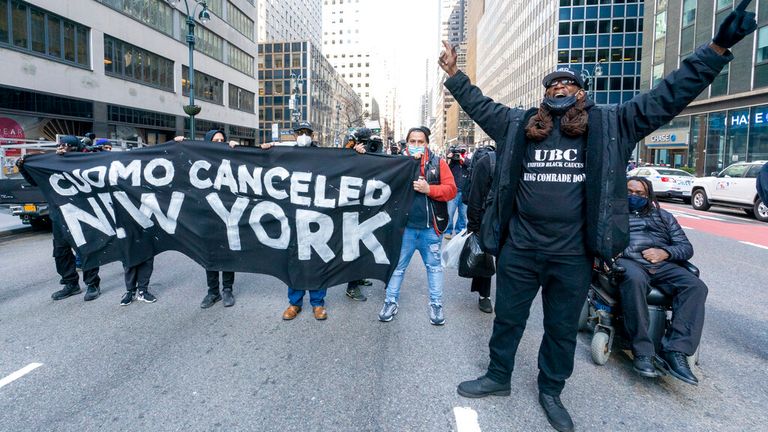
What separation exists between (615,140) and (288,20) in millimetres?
110429

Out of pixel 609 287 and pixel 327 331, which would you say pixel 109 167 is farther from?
pixel 609 287

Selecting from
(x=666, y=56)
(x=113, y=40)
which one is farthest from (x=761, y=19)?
(x=113, y=40)

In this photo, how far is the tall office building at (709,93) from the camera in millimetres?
24734

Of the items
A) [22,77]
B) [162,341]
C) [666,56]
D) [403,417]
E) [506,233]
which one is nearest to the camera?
[403,417]

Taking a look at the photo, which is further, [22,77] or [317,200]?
[22,77]

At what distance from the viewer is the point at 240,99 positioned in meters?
44.1

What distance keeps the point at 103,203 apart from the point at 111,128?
77.0ft

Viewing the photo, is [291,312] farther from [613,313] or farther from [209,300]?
[613,313]

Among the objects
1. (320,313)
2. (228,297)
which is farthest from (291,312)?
(228,297)

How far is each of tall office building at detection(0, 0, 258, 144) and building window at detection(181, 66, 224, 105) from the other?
89mm

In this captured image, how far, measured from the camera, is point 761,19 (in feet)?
79.7

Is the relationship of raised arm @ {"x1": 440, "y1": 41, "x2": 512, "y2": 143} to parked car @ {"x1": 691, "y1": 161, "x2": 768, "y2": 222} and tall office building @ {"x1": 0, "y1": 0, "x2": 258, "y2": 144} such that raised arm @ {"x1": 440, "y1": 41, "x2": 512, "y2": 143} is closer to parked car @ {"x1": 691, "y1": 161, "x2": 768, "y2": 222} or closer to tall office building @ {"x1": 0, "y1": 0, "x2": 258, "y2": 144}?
parked car @ {"x1": 691, "y1": 161, "x2": 768, "y2": 222}

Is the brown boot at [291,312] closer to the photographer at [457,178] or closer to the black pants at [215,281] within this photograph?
the black pants at [215,281]

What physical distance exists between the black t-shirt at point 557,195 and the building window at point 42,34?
76.9 feet
